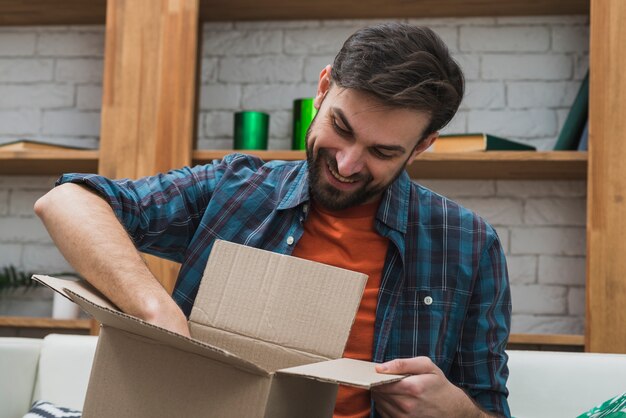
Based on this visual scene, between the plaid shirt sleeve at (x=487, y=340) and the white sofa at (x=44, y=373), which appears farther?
the white sofa at (x=44, y=373)

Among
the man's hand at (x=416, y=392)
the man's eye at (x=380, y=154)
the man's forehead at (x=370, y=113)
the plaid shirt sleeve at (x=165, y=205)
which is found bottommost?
the man's hand at (x=416, y=392)

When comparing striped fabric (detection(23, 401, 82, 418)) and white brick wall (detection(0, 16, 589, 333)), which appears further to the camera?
white brick wall (detection(0, 16, 589, 333))

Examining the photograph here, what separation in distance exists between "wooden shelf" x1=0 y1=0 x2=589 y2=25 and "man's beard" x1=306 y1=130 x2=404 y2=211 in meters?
1.24

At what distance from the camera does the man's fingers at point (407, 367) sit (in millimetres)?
972

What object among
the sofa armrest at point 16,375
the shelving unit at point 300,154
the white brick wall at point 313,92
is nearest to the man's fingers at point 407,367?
the sofa armrest at point 16,375

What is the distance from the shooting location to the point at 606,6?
2217 millimetres

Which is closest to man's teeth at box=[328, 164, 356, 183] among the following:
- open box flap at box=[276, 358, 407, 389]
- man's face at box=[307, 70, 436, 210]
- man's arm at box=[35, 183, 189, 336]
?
man's face at box=[307, 70, 436, 210]

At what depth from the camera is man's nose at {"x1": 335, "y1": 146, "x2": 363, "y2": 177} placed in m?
1.35

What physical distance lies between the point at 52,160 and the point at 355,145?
4.66 feet

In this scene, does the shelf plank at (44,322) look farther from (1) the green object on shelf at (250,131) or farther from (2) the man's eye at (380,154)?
(2) the man's eye at (380,154)

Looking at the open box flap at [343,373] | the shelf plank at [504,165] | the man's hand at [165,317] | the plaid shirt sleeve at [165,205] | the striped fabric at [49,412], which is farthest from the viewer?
the shelf plank at [504,165]

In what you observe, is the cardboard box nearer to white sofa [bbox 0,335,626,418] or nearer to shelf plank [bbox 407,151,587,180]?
white sofa [bbox 0,335,626,418]

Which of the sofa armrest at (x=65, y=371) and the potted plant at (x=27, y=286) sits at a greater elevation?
the potted plant at (x=27, y=286)

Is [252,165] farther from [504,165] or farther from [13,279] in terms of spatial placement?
[13,279]
